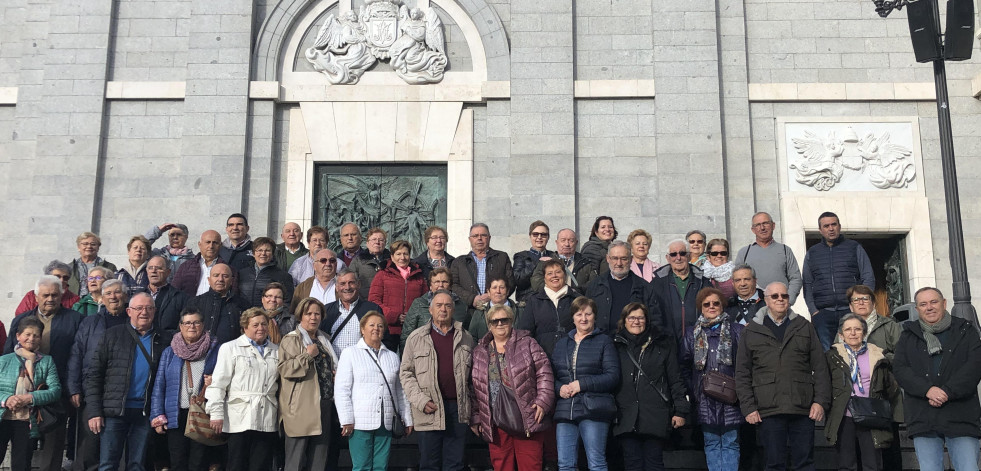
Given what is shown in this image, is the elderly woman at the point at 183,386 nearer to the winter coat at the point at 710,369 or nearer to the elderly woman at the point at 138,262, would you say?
the elderly woman at the point at 138,262

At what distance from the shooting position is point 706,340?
1008cm

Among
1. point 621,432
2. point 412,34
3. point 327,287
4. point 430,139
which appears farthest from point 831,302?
point 412,34

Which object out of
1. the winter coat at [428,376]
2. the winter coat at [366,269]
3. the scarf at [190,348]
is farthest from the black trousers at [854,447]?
the scarf at [190,348]

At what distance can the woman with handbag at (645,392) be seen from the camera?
967 centimetres

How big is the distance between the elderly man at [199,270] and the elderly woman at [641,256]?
15.6ft

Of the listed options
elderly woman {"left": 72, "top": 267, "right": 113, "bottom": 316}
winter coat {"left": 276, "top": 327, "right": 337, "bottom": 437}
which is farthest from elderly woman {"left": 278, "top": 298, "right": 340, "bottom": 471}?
elderly woman {"left": 72, "top": 267, "right": 113, "bottom": 316}

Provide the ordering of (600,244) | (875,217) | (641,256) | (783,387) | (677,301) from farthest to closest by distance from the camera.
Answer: (875,217)
(600,244)
(641,256)
(677,301)
(783,387)

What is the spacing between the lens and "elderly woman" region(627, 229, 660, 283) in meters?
11.7

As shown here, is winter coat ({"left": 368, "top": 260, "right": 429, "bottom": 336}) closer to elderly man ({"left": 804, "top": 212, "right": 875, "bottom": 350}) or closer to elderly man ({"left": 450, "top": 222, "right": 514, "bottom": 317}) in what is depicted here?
elderly man ({"left": 450, "top": 222, "right": 514, "bottom": 317})

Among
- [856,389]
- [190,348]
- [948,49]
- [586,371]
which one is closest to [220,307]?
[190,348]

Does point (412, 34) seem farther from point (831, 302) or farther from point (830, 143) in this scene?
point (831, 302)

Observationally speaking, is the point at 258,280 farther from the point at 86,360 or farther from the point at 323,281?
the point at 86,360

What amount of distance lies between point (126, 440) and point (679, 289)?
575 cm

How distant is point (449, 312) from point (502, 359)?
713 millimetres
